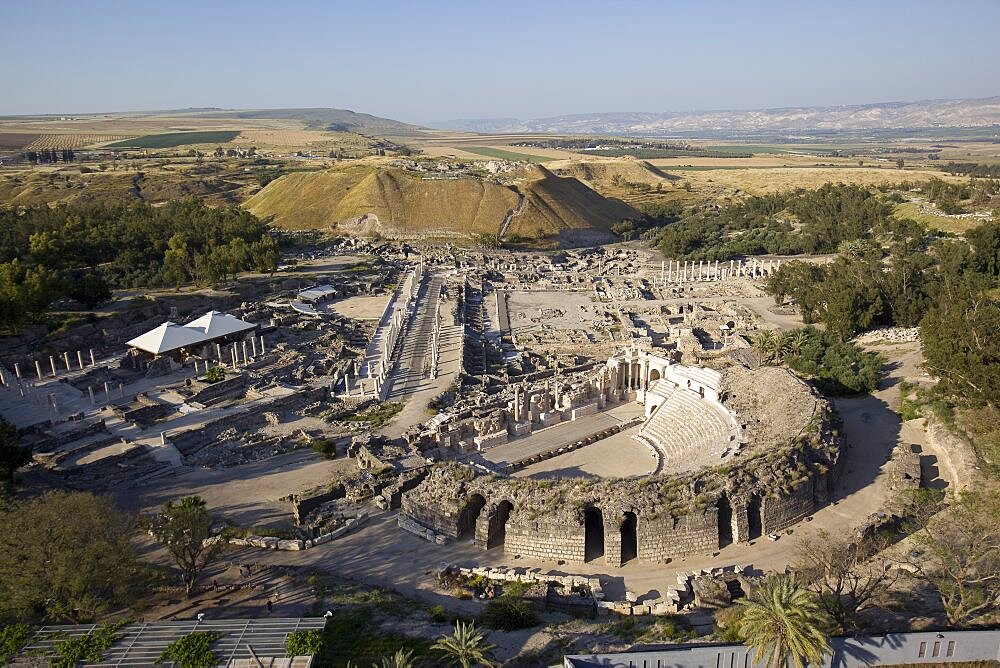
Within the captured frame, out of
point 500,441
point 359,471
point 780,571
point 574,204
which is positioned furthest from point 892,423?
Answer: point 574,204

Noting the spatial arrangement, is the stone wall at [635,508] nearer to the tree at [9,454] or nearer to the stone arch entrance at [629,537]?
the stone arch entrance at [629,537]

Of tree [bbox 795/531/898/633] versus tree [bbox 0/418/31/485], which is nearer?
tree [bbox 795/531/898/633]

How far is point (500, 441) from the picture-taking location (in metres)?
35.3

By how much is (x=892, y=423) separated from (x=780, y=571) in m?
15.5

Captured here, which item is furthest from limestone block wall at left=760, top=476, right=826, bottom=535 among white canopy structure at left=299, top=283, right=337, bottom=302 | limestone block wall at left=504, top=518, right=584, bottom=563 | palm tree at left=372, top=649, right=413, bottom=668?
white canopy structure at left=299, top=283, right=337, bottom=302

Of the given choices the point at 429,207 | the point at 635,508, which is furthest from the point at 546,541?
the point at 429,207

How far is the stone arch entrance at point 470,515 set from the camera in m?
26.3

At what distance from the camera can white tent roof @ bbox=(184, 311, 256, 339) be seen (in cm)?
4879

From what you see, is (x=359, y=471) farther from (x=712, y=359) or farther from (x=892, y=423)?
(x=892, y=423)

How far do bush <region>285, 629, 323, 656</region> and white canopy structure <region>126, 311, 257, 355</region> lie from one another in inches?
1309

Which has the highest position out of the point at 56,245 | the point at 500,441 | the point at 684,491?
the point at 56,245

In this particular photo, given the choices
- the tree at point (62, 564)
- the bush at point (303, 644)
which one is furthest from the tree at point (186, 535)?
the bush at point (303, 644)

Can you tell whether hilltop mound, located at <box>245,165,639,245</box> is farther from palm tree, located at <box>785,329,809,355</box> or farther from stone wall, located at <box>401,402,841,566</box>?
stone wall, located at <box>401,402,841,566</box>

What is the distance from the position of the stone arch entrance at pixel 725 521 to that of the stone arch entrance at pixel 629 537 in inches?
124
